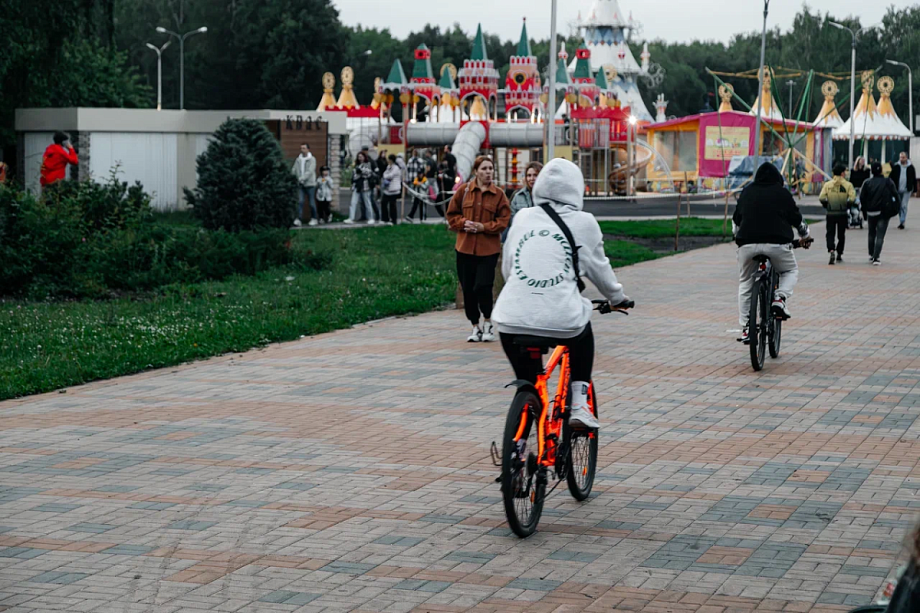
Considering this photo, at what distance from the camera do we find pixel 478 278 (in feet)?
41.4

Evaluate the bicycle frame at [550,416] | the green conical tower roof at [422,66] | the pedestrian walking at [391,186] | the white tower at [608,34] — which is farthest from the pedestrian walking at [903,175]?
the white tower at [608,34]

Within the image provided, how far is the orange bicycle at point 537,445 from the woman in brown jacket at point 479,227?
569 cm

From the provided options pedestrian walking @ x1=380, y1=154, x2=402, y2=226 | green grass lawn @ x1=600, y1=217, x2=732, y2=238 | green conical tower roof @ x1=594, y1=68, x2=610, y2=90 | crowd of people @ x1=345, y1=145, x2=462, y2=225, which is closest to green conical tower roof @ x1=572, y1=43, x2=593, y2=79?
green conical tower roof @ x1=594, y1=68, x2=610, y2=90

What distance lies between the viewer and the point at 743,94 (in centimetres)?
11388

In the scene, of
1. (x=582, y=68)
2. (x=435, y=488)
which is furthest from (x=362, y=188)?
(x=582, y=68)

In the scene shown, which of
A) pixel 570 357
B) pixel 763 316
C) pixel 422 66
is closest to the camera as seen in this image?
pixel 570 357

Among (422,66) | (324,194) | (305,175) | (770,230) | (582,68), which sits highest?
(422,66)

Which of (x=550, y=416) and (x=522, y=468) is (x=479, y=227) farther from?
(x=522, y=468)

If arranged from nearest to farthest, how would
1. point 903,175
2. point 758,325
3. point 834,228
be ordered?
point 758,325, point 834,228, point 903,175

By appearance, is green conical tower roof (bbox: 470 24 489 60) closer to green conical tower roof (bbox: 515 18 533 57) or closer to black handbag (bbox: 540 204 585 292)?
green conical tower roof (bbox: 515 18 533 57)

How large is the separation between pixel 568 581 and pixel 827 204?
57.4 ft

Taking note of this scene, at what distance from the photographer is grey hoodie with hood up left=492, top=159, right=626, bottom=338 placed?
6.23 meters

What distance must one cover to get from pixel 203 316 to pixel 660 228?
741 inches

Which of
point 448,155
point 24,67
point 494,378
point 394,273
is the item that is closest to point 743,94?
point 448,155
